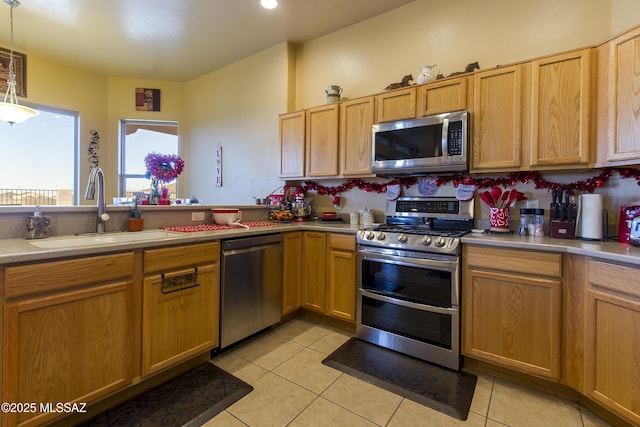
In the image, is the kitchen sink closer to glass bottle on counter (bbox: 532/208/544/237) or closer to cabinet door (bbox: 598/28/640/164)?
glass bottle on counter (bbox: 532/208/544/237)

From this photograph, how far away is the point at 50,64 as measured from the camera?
396cm

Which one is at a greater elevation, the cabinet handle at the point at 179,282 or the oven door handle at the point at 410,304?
the cabinet handle at the point at 179,282

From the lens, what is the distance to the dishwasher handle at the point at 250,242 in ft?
6.86

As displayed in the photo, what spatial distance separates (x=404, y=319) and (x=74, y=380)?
1987 mm

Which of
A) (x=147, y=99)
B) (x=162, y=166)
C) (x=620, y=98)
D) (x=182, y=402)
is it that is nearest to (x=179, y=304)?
(x=182, y=402)

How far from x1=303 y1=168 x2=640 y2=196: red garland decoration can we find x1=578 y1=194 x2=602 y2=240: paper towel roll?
0.21m

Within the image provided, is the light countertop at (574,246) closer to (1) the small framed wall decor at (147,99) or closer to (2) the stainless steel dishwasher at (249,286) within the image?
(2) the stainless steel dishwasher at (249,286)

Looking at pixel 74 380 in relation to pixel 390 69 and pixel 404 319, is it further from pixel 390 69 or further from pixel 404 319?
pixel 390 69

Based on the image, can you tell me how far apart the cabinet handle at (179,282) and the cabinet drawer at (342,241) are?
116cm

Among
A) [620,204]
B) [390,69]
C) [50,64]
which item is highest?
[50,64]

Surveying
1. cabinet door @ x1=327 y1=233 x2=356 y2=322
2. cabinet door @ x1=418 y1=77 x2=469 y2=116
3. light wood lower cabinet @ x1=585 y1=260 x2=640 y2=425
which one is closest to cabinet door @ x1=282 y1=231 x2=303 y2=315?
cabinet door @ x1=327 y1=233 x2=356 y2=322

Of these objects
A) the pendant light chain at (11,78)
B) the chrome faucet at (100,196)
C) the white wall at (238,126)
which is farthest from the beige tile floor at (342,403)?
the pendant light chain at (11,78)

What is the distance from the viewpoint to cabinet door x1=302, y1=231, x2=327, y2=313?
8.75 ft

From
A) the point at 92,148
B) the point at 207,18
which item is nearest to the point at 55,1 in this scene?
the point at 207,18
